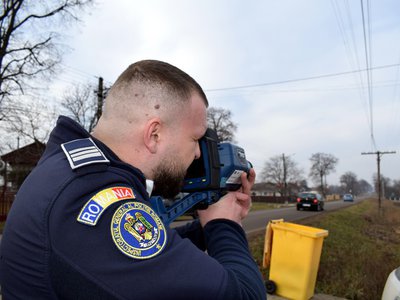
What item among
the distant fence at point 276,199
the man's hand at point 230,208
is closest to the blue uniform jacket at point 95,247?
the man's hand at point 230,208

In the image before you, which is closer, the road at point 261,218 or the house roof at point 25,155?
the road at point 261,218

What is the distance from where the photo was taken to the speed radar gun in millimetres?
1560

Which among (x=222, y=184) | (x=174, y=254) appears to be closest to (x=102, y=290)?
(x=174, y=254)

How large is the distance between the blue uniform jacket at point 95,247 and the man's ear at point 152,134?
178mm

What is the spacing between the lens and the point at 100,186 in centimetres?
91

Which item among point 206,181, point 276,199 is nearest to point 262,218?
point 206,181

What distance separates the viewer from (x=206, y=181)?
1.59 m

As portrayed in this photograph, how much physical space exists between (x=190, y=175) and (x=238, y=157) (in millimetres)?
288

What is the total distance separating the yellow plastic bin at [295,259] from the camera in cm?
467

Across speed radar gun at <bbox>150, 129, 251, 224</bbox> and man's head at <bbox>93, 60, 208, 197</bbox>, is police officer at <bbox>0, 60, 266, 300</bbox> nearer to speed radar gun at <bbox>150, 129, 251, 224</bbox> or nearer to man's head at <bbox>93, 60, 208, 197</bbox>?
man's head at <bbox>93, 60, 208, 197</bbox>

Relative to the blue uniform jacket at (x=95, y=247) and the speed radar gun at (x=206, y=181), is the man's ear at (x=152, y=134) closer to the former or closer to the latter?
the blue uniform jacket at (x=95, y=247)

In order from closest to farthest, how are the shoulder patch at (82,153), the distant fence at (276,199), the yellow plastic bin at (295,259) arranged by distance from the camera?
1. the shoulder patch at (82,153)
2. the yellow plastic bin at (295,259)
3. the distant fence at (276,199)

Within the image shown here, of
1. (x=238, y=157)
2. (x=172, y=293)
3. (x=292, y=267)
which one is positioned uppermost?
(x=238, y=157)

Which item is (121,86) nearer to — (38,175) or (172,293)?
(38,175)
